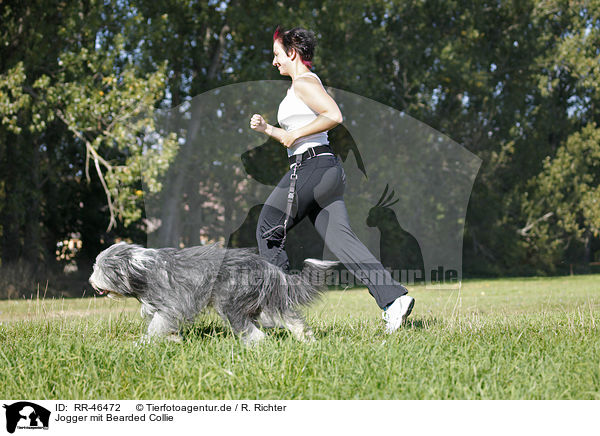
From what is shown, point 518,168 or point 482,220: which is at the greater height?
point 518,168

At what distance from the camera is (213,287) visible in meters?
3.91

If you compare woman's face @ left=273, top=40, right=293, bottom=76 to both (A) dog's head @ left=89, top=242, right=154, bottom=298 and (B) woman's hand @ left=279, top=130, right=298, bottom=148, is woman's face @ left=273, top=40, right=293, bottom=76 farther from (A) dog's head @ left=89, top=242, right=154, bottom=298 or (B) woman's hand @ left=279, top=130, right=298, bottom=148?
(A) dog's head @ left=89, top=242, right=154, bottom=298

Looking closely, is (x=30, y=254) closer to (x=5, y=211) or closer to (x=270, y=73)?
(x=5, y=211)

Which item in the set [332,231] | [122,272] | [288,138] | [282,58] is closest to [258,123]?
[288,138]

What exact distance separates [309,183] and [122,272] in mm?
1447

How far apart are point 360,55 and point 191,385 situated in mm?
15061

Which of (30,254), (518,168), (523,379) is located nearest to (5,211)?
(30,254)

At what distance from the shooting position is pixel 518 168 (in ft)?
72.0

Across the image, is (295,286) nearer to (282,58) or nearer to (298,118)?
(298,118)

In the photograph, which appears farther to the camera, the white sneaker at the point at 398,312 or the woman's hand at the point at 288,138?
the white sneaker at the point at 398,312
